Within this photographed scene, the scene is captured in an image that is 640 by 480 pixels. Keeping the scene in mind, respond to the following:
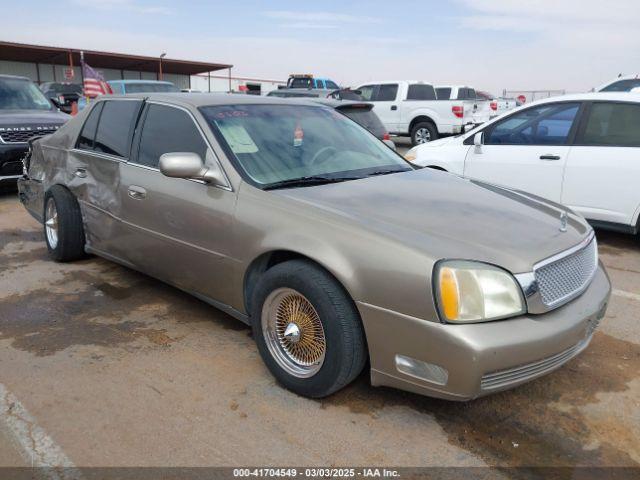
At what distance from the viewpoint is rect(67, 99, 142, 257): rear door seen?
4.11 m

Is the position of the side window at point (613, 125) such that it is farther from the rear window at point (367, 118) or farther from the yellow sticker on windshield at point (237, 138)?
the yellow sticker on windshield at point (237, 138)

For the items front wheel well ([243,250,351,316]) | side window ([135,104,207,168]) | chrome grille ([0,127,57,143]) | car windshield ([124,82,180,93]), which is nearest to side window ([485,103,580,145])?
side window ([135,104,207,168])

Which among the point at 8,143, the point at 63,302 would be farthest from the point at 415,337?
the point at 8,143

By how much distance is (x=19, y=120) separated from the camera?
7.97 m

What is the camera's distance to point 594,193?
5.54 meters

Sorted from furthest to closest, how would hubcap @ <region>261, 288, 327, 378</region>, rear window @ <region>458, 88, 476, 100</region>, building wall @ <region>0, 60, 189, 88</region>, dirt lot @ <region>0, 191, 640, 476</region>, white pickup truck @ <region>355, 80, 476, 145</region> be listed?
building wall @ <region>0, 60, 189, 88</region> < rear window @ <region>458, 88, 476, 100</region> < white pickup truck @ <region>355, 80, 476, 145</region> < hubcap @ <region>261, 288, 327, 378</region> < dirt lot @ <region>0, 191, 640, 476</region>

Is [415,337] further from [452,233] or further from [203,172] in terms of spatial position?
[203,172]

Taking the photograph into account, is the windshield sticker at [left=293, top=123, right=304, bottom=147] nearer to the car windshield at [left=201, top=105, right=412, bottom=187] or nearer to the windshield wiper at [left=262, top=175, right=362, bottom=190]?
the car windshield at [left=201, top=105, right=412, bottom=187]

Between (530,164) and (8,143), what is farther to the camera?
(8,143)

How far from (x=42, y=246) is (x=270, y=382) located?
372 centimetres

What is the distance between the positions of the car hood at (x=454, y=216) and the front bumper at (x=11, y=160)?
6.15 meters

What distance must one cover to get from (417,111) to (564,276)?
13.7 meters

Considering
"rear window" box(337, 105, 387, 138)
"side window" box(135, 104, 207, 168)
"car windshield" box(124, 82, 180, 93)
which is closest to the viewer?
"side window" box(135, 104, 207, 168)

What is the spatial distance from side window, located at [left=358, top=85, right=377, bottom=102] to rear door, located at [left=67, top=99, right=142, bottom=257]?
12989 mm
